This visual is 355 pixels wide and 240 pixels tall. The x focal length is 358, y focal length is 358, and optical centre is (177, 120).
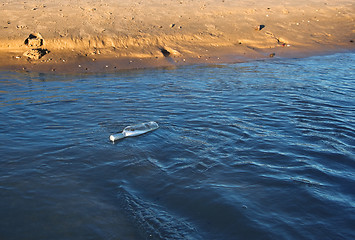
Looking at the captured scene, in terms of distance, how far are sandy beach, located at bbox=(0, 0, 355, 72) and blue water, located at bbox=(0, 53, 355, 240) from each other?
153 centimetres

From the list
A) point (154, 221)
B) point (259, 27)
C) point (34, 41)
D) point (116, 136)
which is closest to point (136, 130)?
point (116, 136)

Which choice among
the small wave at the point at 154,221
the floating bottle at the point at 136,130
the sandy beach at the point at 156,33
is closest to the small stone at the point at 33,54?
the sandy beach at the point at 156,33

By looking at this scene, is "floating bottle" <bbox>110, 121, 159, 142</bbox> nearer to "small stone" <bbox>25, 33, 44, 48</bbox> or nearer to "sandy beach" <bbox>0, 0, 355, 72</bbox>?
"sandy beach" <bbox>0, 0, 355, 72</bbox>

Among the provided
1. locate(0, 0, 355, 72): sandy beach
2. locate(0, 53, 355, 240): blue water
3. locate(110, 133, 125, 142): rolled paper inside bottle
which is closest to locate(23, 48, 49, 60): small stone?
locate(0, 0, 355, 72): sandy beach

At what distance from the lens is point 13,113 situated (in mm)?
7113

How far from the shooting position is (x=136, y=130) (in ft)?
20.5

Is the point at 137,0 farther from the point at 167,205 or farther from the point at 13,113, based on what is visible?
the point at 167,205

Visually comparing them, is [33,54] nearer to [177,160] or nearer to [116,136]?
[116,136]

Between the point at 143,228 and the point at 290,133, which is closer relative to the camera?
the point at 143,228

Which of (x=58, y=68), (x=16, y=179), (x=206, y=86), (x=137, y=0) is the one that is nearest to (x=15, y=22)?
(x=58, y=68)

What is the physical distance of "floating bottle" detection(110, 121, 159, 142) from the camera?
5.98 metres

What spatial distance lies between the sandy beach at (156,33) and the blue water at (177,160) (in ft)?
5.01

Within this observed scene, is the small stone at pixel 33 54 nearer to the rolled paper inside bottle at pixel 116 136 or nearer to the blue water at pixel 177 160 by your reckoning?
the blue water at pixel 177 160

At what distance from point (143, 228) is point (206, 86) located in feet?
19.1
